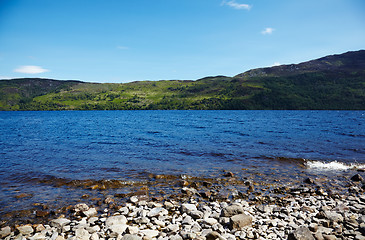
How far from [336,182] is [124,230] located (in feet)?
58.4

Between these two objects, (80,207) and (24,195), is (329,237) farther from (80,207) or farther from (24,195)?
(24,195)

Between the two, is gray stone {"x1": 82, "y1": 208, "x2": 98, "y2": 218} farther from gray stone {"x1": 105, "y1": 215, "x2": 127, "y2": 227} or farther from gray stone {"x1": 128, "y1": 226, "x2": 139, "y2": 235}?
gray stone {"x1": 128, "y1": 226, "x2": 139, "y2": 235}

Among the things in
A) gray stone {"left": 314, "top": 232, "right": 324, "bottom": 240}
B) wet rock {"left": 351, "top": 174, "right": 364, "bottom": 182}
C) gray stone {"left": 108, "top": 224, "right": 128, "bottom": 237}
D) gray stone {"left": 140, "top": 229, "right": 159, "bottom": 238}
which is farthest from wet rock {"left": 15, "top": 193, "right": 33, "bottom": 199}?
wet rock {"left": 351, "top": 174, "right": 364, "bottom": 182}

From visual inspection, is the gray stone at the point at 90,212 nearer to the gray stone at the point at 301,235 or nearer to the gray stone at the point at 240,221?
the gray stone at the point at 240,221

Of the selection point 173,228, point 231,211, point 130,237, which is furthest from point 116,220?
point 231,211

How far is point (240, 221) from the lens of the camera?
1027 centimetres

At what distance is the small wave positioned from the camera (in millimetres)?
21766

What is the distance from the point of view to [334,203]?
519 inches

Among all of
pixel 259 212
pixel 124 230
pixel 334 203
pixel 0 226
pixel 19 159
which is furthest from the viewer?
pixel 19 159

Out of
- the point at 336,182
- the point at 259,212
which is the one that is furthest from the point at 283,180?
the point at 259,212

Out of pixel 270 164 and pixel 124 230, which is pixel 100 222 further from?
pixel 270 164

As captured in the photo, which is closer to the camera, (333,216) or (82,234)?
(82,234)

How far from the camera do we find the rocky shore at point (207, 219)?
954cm

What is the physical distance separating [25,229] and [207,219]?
29.7 feet
